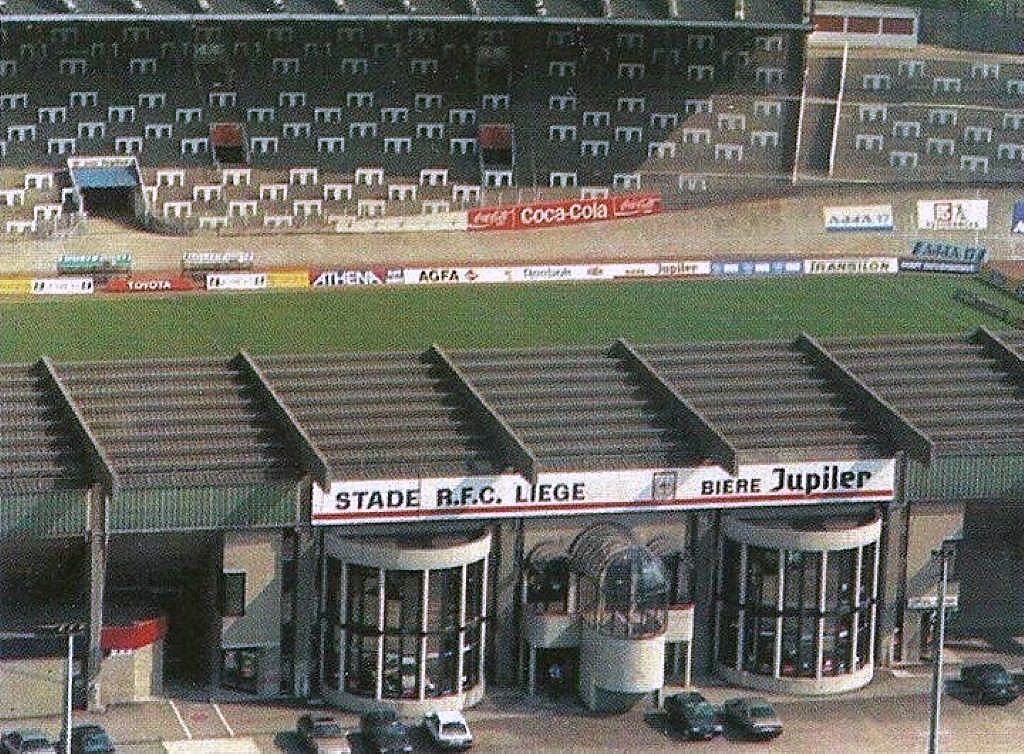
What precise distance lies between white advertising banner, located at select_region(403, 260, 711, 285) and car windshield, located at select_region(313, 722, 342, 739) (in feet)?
197

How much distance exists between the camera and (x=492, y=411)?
12050cm

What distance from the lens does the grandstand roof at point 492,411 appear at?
117 meters

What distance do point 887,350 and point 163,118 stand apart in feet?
210

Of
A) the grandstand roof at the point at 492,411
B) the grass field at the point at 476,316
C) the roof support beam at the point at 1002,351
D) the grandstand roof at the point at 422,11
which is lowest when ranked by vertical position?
the grass field at the point at 476,316

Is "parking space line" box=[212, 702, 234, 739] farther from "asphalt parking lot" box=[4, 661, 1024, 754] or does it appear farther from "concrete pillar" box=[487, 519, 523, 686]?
"concrete pillar" box=[487, 519, 523, 686]

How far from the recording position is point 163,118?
604ft

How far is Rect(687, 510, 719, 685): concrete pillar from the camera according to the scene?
120 metres

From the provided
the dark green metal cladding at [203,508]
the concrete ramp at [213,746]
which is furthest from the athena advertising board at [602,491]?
the concrete ramp at [213,746]

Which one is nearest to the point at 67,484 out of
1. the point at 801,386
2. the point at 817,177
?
the point at 801,386

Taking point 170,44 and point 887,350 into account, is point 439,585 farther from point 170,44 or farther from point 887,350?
point 170,44

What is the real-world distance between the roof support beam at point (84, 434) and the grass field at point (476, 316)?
785cm

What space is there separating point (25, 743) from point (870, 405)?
120ft

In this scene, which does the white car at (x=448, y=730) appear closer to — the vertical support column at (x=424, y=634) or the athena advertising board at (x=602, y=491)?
the vertical support column at (x=424, y=634)

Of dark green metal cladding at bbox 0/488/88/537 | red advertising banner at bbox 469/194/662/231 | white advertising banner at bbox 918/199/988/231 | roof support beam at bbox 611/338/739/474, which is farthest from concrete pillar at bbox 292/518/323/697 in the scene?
white advertising banner at bbox 918/199/988/231
